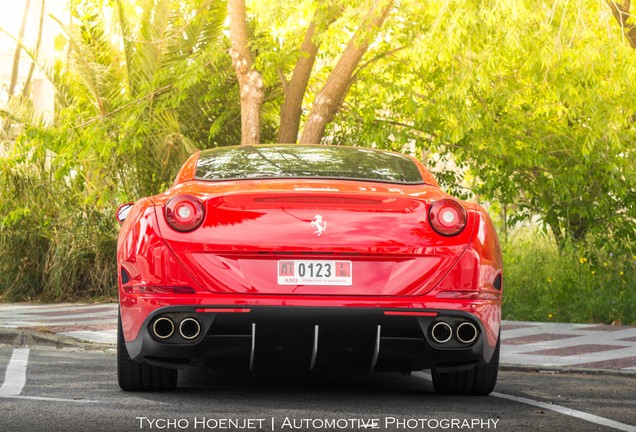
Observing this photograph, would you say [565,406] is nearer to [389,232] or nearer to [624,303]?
[389,232]

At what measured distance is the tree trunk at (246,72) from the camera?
14398 mm

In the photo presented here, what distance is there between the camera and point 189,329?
621 cm

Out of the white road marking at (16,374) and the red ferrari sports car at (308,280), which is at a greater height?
the red ferrari sports car at (308,280)

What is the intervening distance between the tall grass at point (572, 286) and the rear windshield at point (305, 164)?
633cm

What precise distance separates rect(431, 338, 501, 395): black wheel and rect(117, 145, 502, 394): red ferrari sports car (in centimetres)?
44

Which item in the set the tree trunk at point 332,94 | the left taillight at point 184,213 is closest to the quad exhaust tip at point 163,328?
the left taillight at point 184,213

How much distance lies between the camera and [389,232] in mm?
6223

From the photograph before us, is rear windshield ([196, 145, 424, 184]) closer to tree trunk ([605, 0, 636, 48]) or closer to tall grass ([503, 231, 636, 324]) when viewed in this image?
tall grass ([503, 231, 636, 324])

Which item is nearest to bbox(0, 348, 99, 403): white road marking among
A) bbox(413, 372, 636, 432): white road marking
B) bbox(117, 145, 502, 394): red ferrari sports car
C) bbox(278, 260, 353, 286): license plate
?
bbox(117, 145, 502, 394): red ferrari sports car

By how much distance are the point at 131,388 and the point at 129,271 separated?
0.83 meters

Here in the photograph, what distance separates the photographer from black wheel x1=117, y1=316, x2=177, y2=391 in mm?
6753

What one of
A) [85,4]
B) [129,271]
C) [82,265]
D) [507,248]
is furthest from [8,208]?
[129,271]

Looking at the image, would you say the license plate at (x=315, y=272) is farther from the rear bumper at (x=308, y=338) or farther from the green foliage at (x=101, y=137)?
the green foliage at (x=101, y=137)

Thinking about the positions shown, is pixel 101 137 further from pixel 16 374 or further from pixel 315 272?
pixel 315 272
